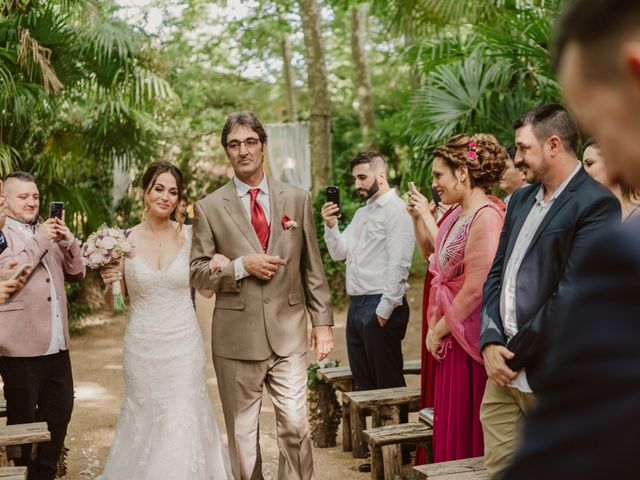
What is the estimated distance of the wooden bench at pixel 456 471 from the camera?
12.4ft

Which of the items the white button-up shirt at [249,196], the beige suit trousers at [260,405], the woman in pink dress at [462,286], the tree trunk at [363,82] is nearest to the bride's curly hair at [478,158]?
the woman in pink dress at [462,286]

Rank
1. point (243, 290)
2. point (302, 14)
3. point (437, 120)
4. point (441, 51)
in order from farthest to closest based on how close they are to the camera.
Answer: point (302, 14) → point (441, 51) → point (437, 120) → point (243, 290)

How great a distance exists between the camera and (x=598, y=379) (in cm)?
68

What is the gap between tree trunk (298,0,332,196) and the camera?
42.5ft

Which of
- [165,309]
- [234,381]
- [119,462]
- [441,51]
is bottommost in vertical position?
[119,462]

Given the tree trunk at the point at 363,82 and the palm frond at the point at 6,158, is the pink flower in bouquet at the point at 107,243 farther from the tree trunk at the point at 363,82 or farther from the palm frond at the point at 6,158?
the tree trunk at the point at 363,82

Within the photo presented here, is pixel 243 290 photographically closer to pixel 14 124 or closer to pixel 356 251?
pixel 356 251

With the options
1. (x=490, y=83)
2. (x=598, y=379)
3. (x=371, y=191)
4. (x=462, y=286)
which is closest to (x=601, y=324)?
(x=598, y=379)

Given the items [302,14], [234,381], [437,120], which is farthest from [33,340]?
[302,14]

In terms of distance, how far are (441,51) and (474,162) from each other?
5.09 m

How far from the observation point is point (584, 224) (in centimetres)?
327

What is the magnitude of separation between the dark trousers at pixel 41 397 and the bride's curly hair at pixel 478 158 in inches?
120

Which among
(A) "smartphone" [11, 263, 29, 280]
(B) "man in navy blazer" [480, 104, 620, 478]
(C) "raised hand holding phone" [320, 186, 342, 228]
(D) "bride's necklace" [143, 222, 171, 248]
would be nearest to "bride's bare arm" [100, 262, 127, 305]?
(D) "bride's necklace" [143, 222, 171, 248]

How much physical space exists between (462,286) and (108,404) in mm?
6140
